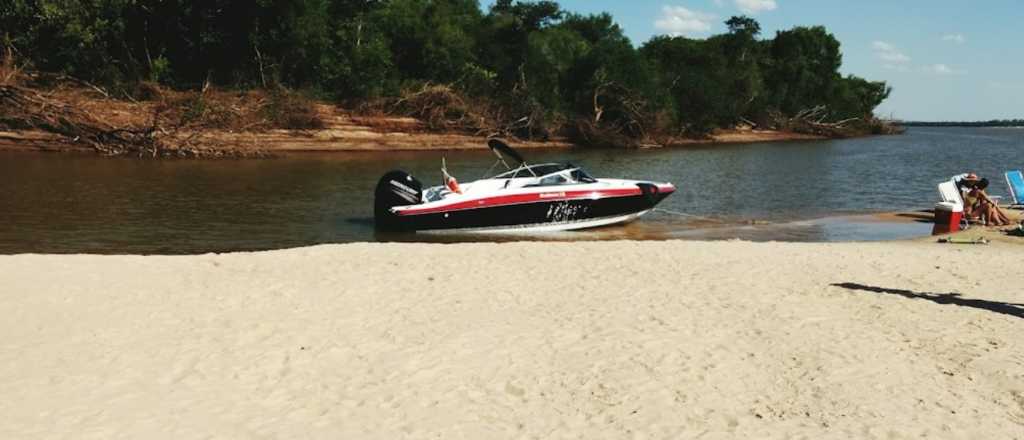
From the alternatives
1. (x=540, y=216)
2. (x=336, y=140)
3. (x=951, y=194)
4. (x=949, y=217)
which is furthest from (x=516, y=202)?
(x=336, y=140)

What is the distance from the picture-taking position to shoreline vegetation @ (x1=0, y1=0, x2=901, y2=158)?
37.0 meters

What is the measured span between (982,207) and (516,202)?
1141 centimetres

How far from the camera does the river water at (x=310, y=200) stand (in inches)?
664

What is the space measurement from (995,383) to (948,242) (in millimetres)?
10216

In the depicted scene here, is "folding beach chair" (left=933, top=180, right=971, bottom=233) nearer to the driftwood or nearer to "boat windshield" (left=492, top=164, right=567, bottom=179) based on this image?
"boat windshield" (left=492, top=164, right=567, bottom=179)

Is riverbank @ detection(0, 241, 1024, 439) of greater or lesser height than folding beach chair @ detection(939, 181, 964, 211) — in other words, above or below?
below

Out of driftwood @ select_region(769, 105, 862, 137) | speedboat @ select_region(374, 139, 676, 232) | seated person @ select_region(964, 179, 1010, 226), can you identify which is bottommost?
speedboat @ select_region(374, 139, 676, 232)

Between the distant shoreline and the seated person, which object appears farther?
the distant shoreline

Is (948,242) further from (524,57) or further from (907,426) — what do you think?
(524,57)

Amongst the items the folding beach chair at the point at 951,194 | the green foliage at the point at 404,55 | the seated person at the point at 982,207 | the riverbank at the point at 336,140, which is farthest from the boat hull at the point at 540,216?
the green foliage at the point at 404,55

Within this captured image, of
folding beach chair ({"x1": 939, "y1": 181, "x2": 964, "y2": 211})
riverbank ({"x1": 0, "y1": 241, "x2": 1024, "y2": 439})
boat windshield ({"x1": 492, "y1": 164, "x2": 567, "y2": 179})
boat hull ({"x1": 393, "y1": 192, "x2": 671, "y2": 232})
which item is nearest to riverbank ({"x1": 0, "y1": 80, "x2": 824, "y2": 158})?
boat windshield ({"x1": 492, "y1": 164, "x2": 567, "y2": 179})

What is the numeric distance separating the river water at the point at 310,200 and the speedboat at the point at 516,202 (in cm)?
38

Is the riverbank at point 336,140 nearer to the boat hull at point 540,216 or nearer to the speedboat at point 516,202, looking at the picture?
the speedboat at point 516,202

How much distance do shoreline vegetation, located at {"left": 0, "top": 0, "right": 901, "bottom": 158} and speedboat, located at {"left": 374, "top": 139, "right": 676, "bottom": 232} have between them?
2098cm
